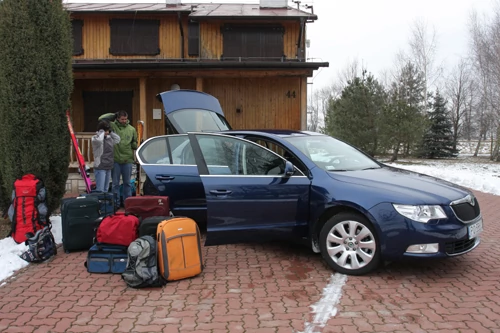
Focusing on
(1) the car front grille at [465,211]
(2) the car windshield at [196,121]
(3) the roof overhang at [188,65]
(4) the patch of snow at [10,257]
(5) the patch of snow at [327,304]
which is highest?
(3) the roof overhang at [188,65]

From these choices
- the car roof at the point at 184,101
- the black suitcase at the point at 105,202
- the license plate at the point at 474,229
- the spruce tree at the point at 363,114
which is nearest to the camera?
the license plate at the point at 474,229

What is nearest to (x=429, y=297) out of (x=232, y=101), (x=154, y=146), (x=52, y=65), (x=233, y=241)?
(x=233, y=241)

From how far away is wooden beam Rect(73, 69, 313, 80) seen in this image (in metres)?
11.4

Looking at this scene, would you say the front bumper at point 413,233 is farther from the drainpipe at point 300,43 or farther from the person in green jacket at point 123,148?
the drainpipe at point 300,43

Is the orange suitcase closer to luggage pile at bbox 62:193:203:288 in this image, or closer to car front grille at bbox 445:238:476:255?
luggage pile at bbox 62:193:203:288

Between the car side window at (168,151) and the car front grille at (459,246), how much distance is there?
3219mm

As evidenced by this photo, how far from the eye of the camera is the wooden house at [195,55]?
1262cm

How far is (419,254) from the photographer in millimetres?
3842

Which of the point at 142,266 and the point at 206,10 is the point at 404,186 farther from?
the point at 206,10

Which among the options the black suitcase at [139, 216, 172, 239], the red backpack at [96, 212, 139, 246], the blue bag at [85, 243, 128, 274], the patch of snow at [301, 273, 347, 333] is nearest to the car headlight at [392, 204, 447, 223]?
the patch of snow at [301, 273, 347, 333]

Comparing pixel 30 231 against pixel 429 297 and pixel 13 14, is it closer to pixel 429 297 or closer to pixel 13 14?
pixel 13 14

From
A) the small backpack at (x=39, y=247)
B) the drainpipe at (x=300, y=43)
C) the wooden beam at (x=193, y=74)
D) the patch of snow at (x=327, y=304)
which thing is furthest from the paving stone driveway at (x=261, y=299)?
the drainpipe at (x=300, y=43)

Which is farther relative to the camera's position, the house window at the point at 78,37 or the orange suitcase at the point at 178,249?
the house window at the point at 78,37

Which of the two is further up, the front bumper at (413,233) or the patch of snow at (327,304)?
the front bumper at (413,233)
